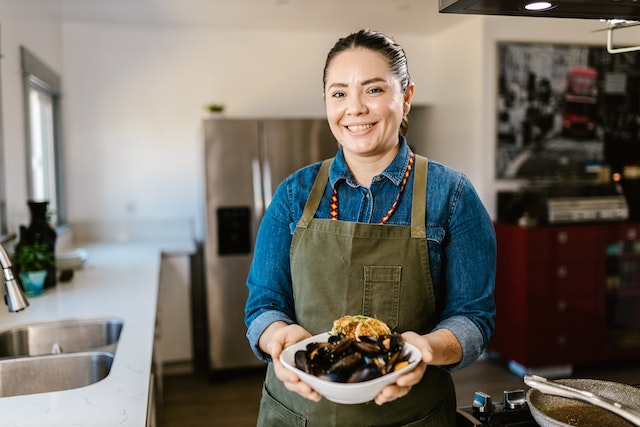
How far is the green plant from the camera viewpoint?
2439mm

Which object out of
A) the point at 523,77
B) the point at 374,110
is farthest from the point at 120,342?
the point at 523,77

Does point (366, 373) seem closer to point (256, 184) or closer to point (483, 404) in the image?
point (483, 404)

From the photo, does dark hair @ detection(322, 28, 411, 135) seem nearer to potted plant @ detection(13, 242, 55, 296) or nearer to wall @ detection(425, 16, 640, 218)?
potted plant @ detection(13, 242, 55, 296)

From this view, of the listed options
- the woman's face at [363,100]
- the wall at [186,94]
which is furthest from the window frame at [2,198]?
the woman's face at [363,100]

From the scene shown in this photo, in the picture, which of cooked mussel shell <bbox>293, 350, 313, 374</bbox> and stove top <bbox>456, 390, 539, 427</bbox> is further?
stove top <bbox>456, 390, 539, 427</bbox>

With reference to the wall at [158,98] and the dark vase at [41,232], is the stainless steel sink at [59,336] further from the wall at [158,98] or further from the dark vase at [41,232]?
the wall at [158,98]

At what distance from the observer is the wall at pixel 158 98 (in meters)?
4.37

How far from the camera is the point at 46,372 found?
1728mm

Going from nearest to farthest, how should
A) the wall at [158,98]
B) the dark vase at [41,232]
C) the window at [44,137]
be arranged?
the dark vase at [41,232] → the window at [44,137] → the wall at [158,98]

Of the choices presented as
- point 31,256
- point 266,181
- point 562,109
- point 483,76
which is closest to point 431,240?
point 31,256

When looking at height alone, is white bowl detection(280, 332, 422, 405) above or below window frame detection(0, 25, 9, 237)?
below

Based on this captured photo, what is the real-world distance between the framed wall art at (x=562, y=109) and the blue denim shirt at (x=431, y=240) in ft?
10.2

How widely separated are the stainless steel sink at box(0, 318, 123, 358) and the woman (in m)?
0.94

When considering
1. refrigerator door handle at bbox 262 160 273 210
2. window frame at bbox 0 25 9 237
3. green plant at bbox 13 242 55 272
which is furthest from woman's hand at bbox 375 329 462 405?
refrigerator door handle at bbox 262 160 273 210
